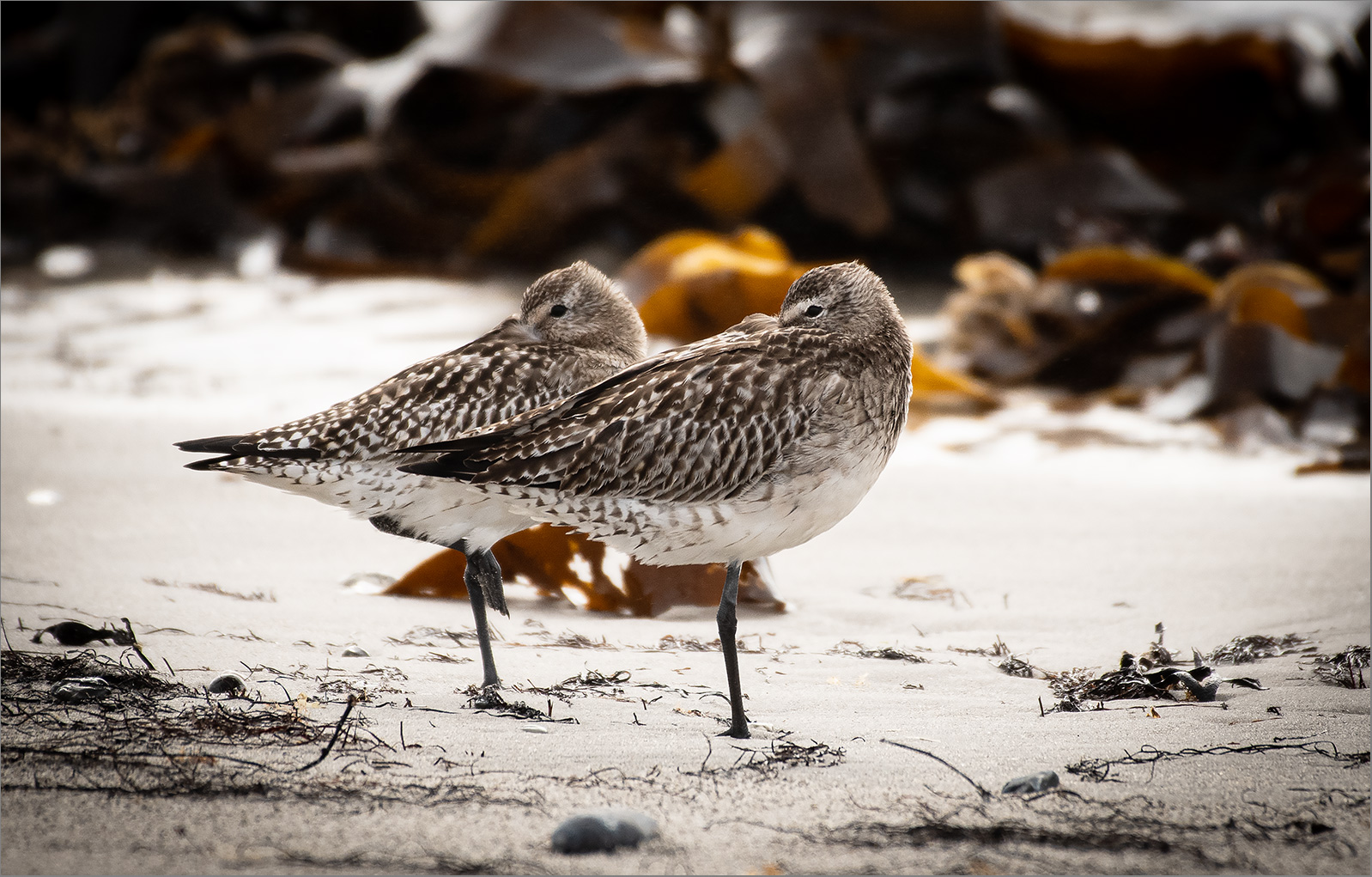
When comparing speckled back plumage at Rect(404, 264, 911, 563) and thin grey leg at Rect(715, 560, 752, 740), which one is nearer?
thin grey leg at Rect(715, 560, 752, 740)

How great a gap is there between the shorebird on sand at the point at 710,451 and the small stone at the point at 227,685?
672 mm

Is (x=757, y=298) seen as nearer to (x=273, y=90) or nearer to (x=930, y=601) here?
(x=930, y=601)

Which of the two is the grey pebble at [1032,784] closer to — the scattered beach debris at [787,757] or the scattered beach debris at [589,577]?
the scattered beach debris at [787,757]

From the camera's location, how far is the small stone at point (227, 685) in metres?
3.16

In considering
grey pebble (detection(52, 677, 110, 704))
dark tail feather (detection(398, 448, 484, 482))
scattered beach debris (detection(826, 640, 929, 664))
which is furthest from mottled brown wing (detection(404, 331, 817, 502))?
grey pebble (detection(52, 677, 110, 704))

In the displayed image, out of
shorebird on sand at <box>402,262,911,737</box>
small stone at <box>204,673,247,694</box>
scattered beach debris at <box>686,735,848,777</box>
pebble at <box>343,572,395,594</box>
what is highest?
shorebird on sand at <box>402,262,911,737</box>

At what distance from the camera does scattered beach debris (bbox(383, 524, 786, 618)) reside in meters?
4.20

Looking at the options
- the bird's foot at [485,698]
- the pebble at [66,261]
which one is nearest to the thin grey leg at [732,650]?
the bird's foot at [485,698]

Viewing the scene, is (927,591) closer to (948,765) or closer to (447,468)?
(948,765)

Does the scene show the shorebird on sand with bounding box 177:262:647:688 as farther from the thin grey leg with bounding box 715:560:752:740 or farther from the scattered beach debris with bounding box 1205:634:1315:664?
the scattered beach debris with bounding box 1205:634:1315:664

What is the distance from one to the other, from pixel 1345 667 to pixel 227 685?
2.95 metres

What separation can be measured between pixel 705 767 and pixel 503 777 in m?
0.44

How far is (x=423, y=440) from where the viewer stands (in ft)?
12.4

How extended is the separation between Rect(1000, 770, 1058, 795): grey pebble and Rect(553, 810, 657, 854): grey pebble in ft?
2.59
